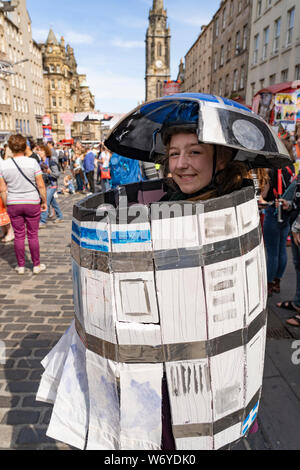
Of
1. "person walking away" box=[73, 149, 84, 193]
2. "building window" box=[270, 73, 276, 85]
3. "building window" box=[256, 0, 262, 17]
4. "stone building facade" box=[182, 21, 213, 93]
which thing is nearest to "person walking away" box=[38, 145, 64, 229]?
"person walking away" box=[73, 149, 84, 193]

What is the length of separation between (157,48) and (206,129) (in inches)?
4446

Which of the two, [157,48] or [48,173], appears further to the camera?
[157,48]

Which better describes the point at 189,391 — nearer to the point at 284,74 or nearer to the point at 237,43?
the point at 284,74

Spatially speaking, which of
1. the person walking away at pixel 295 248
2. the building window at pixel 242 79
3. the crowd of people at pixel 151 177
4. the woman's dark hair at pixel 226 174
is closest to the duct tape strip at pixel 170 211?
the woman's dark hair at pixel 226 174

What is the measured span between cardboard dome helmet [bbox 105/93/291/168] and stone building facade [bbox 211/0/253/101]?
79.8 feet

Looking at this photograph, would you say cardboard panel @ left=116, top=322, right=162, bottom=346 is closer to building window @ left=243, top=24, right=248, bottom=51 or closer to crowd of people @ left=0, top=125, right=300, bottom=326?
crowd of people @ left=0, top=125, right=300, bottom=326

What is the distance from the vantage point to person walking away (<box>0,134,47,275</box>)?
470cm

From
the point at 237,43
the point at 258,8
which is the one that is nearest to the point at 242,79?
the point at 237,43

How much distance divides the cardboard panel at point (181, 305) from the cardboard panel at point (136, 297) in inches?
1.0

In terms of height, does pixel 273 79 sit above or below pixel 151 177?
above

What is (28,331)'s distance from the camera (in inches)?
143

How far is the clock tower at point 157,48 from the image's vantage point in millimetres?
98062
